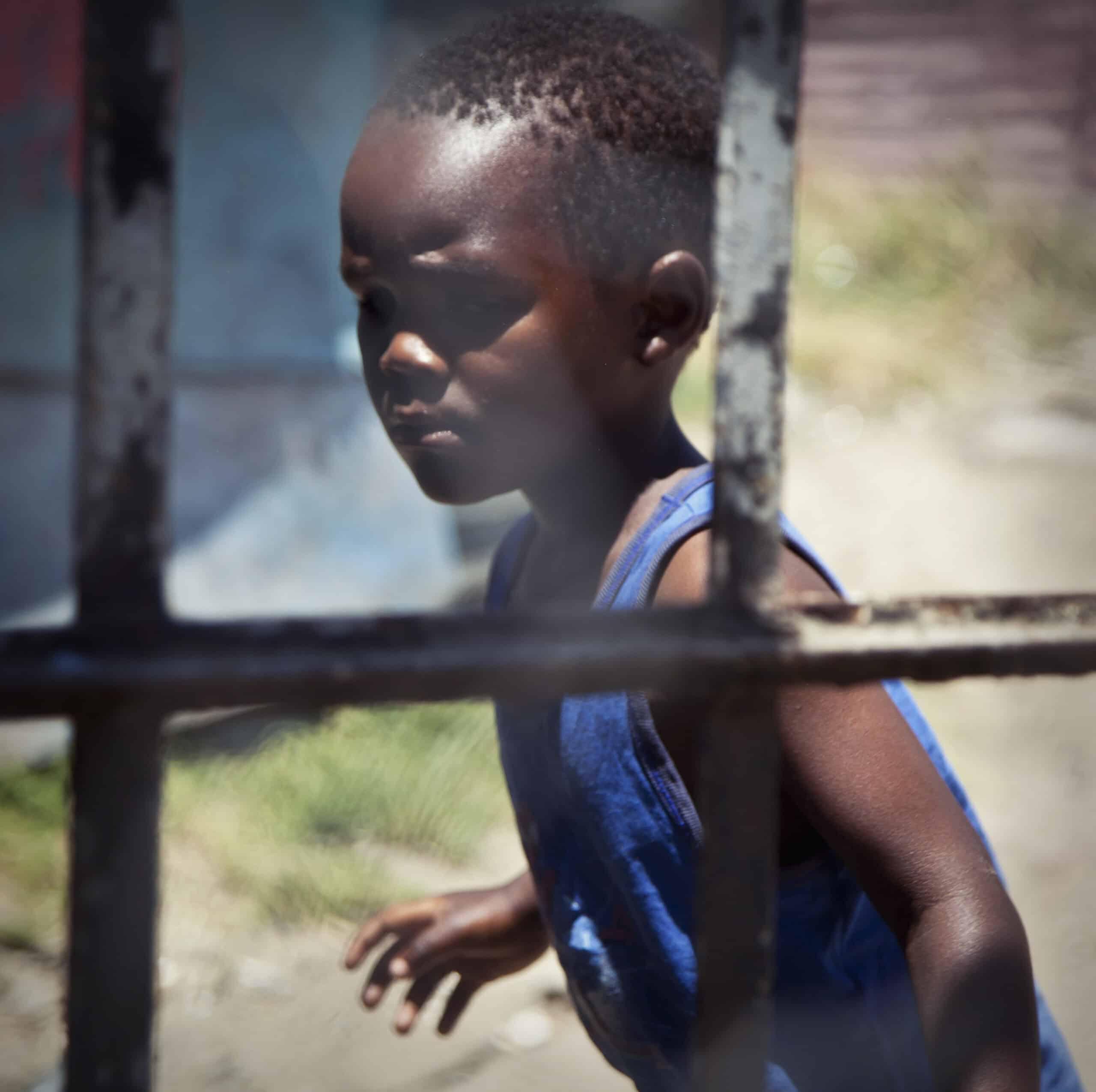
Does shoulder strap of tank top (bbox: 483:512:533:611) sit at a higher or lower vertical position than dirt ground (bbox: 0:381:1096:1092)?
higher

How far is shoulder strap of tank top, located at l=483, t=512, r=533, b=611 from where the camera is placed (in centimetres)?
136

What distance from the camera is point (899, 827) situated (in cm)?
84

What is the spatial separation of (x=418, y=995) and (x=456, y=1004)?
0.05 metres

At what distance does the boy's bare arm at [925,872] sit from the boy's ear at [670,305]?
1.25 ft

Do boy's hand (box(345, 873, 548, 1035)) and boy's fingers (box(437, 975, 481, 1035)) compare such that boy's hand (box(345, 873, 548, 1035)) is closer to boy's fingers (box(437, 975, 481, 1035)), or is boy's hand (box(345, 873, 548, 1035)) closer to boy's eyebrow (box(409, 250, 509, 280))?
boy's fingers (box(437, 975, 481, 1035))

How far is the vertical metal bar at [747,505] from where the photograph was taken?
23.6 inches

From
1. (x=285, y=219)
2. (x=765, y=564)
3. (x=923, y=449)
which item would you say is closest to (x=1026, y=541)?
(x=923, y=449)

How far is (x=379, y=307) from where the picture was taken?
1047 millimetres

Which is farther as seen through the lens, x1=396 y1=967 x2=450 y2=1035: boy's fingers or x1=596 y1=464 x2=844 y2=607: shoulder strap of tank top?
x1=396 y1=967 x2=450 y2=1035: boy's fingers

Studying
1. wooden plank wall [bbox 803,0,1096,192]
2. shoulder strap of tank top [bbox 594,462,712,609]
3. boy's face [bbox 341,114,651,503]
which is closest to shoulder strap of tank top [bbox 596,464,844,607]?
shoulder strap of tank top [bbox 594,462,712,609]

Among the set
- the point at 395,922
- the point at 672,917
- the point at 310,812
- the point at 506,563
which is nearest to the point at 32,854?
the point at 310,812

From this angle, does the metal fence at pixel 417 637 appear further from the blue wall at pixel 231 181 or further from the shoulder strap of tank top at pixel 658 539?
the blue wall at pixel 231 181

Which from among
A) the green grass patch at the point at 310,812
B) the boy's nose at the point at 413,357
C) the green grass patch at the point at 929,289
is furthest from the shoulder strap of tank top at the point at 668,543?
the green grass patch at the point at 929,289

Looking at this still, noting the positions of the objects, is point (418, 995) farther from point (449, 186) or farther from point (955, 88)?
point (955, 88)
